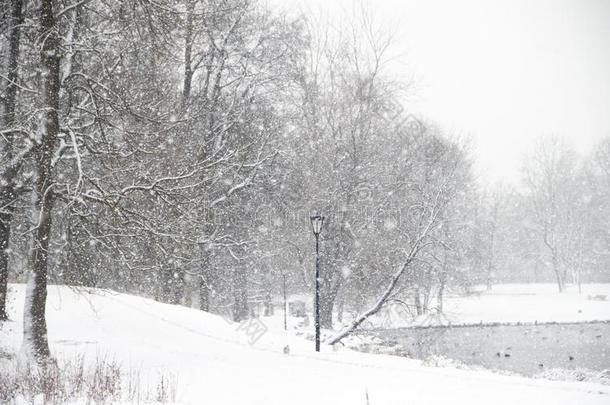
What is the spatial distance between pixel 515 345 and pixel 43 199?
2614 cm

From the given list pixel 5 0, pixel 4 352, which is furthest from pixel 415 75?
pixel 4 352

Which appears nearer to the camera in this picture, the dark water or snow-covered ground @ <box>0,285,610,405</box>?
snow-covered ground @ <box>0,285,610,405</box>

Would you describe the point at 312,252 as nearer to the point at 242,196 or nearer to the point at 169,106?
the point at 242,196

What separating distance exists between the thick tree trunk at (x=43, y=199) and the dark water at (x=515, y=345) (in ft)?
54.2

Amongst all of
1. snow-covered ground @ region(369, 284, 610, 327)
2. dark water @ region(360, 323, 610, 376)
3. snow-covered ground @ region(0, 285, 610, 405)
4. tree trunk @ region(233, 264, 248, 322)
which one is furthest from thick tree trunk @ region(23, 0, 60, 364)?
snow-covered ground @ region(369, 284, 610, 327)

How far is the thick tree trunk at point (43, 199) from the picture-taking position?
27.1ft

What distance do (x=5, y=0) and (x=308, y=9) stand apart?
64.6 ft

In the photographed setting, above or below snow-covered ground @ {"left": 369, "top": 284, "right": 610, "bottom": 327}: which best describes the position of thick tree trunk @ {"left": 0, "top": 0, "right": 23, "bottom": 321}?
above

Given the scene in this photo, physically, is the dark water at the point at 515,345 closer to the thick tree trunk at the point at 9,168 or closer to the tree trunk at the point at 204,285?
the tree trunk at the point at 204,285

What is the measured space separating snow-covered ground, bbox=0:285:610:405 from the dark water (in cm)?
1024

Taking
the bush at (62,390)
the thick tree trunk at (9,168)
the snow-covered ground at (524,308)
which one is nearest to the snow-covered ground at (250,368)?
the bush at (62,390)

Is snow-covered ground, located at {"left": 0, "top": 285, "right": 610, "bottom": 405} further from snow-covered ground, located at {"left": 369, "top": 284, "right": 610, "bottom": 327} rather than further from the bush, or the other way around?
snow-covered ground, located at {"left": 369, "top": 284, "right": 610, "bottom": 327}

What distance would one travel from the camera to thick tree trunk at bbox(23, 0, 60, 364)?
27.1 feet

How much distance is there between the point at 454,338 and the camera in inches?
1176
